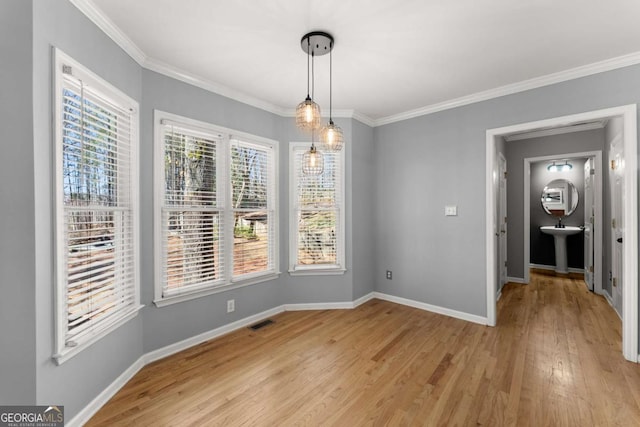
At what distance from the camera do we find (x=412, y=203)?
3.92 m

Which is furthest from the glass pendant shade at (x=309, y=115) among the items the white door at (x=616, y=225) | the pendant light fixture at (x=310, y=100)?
the white door at (x=616, y=225)

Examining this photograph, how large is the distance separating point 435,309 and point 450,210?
1.33 metres

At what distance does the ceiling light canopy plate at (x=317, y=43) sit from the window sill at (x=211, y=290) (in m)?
2.46

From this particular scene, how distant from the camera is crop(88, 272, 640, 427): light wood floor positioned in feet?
6.04

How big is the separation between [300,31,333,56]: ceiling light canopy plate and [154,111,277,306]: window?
1.30 metres

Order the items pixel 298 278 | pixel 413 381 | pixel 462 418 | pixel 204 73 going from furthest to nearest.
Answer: pixel 298 278 → pixel 204 73 → pixel 413 381 → pixel 462 418

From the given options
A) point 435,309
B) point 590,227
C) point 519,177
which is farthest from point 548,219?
point 435,309

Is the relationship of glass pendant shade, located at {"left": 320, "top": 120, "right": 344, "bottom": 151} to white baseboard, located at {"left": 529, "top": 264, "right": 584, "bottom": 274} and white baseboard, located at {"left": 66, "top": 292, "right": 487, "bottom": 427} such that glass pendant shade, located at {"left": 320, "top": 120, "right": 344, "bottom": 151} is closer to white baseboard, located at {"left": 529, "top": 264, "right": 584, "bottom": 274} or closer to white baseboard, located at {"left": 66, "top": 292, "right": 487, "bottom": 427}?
white baseboard, located at {"left": 66, "top": 292, "right": 487, "bottom": 427}

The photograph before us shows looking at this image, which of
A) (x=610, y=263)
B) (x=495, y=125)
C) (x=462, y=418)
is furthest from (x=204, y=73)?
(x=610, y=263)

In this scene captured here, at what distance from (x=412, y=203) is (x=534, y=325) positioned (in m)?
2.00

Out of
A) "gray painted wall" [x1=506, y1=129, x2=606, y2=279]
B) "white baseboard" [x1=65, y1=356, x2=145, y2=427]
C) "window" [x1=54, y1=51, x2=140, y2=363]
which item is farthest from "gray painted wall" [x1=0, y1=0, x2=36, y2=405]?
"gray painted wall" [x1=506, y1=129, x2=606, y2=279]

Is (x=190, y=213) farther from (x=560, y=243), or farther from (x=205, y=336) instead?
(x=560, y=243)

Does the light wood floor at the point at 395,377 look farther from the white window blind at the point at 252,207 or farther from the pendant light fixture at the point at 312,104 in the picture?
the pendant light fixture at the point at 312,104

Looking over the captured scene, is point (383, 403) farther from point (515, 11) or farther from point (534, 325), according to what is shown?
point (515, 11)
